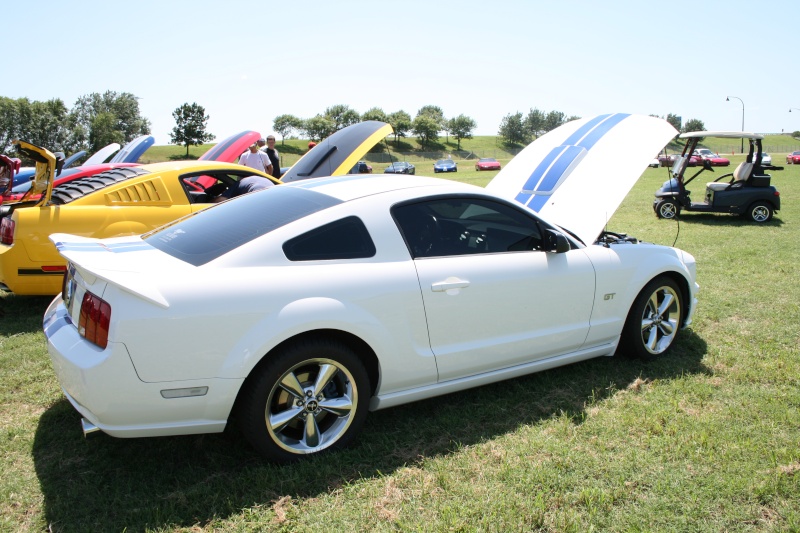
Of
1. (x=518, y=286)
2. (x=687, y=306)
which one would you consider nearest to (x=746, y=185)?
(x=687, y=306)

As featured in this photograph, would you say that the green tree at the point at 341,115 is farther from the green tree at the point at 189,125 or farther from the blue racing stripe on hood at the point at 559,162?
the blue racing stripe on hood at the point at 559,162

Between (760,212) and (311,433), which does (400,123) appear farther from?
(311,433)

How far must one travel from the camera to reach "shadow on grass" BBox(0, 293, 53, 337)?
5414mm

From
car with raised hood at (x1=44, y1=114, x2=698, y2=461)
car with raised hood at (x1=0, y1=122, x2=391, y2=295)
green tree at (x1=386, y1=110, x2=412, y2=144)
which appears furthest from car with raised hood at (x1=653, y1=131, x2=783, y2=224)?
green tree at (x1=386, y1=110, x2=412, y2=144)

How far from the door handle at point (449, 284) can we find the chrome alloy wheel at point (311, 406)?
0.69 m

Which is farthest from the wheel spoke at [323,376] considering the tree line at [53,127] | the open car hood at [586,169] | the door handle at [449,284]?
the tree line at [53,127]

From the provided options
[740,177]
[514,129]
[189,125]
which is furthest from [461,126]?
[740,177]

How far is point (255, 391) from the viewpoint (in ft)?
9.40

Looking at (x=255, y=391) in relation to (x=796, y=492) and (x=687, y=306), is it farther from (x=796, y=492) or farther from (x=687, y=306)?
(x=687, y=306)

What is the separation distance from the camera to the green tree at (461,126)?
105812 mm

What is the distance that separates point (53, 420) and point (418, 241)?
250cm

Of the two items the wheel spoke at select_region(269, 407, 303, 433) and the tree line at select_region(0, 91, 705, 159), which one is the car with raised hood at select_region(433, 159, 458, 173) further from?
the wheel spoke at select_region(269, 407, 303, 433)

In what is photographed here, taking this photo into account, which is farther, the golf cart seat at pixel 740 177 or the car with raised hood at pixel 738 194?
the golf cart seat at pixel 740 177

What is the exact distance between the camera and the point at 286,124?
9769cm
